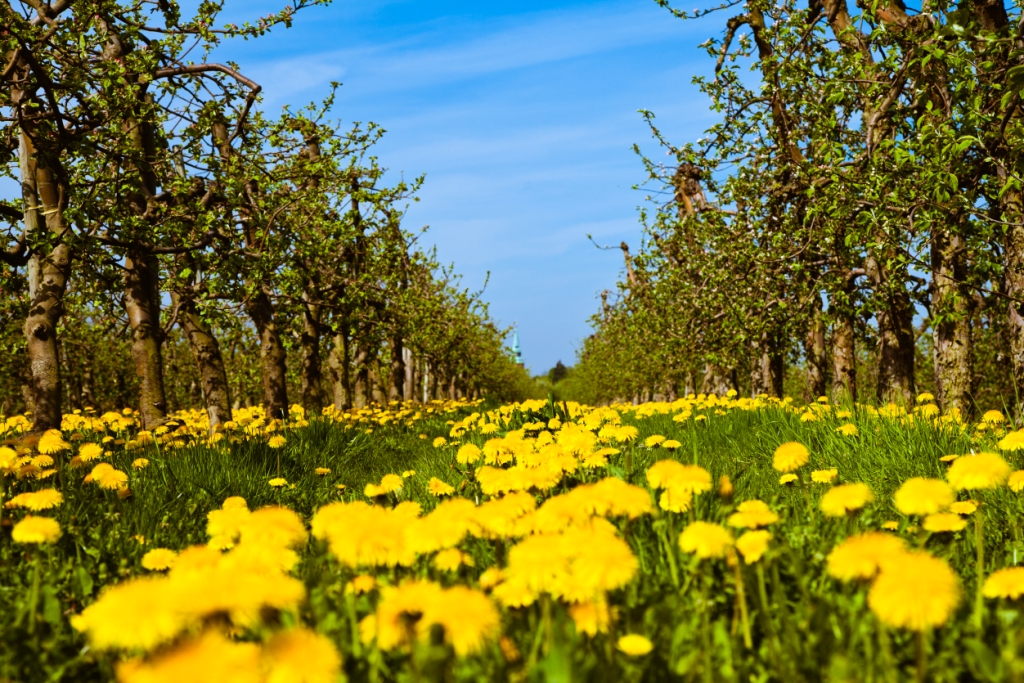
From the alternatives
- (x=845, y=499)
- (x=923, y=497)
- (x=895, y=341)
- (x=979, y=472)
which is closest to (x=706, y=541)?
(x=845, y=499)

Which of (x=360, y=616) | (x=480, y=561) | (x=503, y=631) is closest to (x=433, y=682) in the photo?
(x=503, y=631)

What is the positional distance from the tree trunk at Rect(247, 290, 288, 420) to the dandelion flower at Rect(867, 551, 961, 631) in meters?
13.1

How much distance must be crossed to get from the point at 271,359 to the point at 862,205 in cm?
1111

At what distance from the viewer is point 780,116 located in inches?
461

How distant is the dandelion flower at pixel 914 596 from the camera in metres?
1.57

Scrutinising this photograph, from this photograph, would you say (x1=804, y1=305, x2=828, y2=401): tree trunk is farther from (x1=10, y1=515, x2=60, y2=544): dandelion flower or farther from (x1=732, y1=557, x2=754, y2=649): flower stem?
(x1=10, y1=515, x2=60, y2=544): dandelion flower

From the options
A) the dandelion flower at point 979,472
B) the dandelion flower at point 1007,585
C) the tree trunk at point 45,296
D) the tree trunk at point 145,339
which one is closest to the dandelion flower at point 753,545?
the dandelion flower at point 1007,585

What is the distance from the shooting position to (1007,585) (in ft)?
6.63

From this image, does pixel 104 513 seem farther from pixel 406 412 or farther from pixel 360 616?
pixel 406 412

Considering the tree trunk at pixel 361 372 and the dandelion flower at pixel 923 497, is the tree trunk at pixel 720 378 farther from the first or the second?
the dandelion flower at pixel 923 497

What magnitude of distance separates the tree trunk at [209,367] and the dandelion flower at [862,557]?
10540 millimetres

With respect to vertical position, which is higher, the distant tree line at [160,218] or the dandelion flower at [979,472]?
the distant tree line at [160,218]

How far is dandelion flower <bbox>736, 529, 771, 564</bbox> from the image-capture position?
209cm

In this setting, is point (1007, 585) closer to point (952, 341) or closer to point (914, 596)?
point (914, 596)
